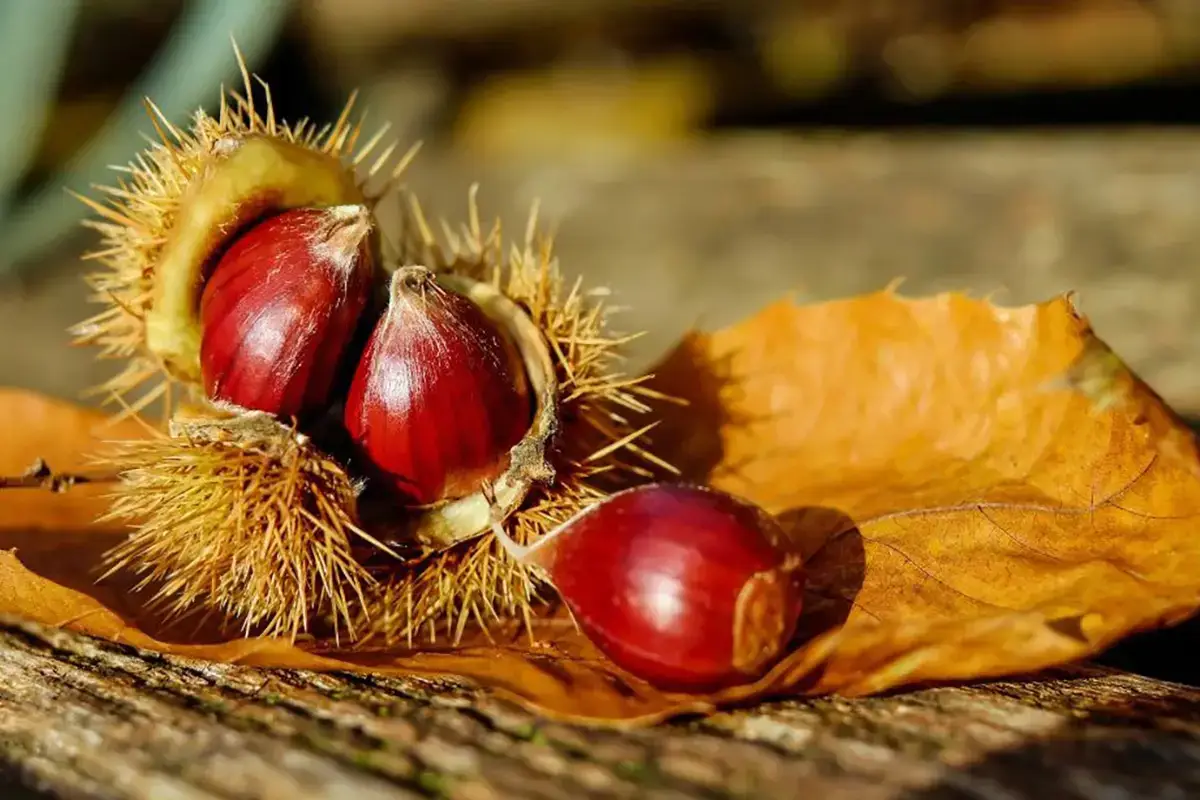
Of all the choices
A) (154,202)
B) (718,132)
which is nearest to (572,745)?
(154,202)

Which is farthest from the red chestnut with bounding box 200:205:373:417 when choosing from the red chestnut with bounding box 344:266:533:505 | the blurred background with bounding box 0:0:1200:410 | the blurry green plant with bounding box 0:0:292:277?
the blurry green plant with bounding box 0:0:292:277

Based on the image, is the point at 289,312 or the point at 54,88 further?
the point at 54,88

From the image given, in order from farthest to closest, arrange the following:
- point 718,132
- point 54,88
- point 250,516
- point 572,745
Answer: point 718,132 → point 54,88 → point 250,516 → point 572,745

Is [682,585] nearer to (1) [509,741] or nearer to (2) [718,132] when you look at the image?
(1) [509,741]

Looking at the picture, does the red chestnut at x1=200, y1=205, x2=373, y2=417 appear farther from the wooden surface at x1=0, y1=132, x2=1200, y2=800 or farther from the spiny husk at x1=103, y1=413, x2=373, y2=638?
the wooden surface at x1=0, y1=132, x2=1200, y2=800

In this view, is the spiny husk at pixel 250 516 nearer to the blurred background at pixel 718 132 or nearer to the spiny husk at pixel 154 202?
the spiny husk at pixel 154 202
